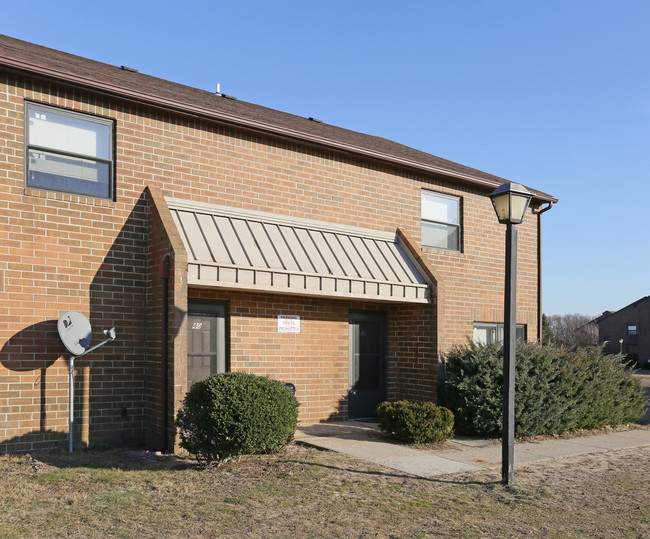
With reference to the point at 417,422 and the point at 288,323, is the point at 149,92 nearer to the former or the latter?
the point at 288,323

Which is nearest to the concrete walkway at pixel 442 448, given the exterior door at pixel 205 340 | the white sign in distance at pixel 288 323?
the white sign in distance at pixel 288 323

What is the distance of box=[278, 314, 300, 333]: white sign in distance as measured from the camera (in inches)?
434

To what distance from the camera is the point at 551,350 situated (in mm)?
11523

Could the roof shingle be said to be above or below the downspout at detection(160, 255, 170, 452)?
above

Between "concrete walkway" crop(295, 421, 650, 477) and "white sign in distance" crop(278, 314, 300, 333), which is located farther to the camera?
"white sign in distance" crop(278, 314, 300, 333)

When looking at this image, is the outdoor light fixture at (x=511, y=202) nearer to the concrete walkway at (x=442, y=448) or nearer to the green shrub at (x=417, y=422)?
the concrete walkway at (x=442, y=448)

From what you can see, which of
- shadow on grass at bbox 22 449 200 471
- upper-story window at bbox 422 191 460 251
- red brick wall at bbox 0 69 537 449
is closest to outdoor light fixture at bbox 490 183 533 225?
red brick wall at bbox 0 69 537 449

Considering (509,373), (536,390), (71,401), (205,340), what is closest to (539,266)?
(536,390)

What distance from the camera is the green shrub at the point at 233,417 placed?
7504 mm

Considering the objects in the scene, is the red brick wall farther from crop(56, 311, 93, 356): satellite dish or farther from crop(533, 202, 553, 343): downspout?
crop(533, 202, 553, 343): downspout

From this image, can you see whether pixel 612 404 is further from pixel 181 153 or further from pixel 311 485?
pixel 181 153

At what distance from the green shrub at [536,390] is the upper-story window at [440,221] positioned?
2.65 meters

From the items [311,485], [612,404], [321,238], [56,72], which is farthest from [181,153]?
[612,404]

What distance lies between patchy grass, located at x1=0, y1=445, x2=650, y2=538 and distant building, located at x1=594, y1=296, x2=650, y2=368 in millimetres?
60279
